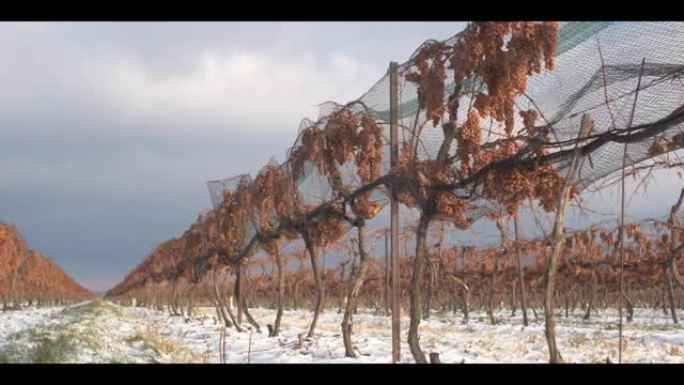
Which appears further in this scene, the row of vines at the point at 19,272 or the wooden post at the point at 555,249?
the row of vines at the point at 19,272

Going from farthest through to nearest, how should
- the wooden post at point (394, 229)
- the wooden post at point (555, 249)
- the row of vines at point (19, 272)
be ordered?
the row of vines at point (19, 272) → the wooden post at point (394, 229) → the wooden post at point (555, 249)

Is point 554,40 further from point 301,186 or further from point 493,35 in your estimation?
point 301,186

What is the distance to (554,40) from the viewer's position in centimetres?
654

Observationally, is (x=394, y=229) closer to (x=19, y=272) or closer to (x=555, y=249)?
(x=555, y=249)

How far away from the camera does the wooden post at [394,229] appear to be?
7660 millimetres

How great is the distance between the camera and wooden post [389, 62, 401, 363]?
7.66 m

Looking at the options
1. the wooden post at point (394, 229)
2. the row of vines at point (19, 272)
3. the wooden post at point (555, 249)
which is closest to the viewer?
the wooden post at point (555, 249)

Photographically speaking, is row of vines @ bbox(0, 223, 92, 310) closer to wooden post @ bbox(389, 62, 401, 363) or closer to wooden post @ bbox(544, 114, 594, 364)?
wooden post @ bbox(389, 62, 401, 363)

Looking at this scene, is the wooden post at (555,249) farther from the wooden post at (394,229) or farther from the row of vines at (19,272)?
the row of vines at (19,272)

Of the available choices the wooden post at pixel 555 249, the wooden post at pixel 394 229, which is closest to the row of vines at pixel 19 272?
the wooden post at pixel 394 229

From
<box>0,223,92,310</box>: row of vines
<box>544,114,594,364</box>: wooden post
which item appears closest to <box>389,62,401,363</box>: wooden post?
<box>544,114,594,364</box>: wooden post

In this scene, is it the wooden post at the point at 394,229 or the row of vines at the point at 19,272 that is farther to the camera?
the row of vines at the point at 19,272

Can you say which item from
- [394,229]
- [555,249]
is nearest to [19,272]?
[394,229]
